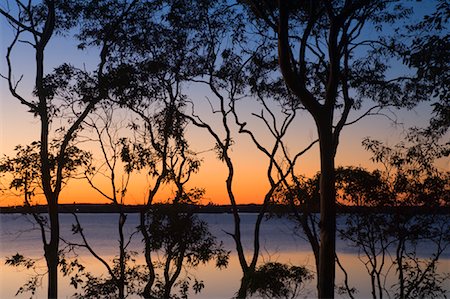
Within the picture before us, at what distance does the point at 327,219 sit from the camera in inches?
342

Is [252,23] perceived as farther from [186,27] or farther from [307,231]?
[307,231]

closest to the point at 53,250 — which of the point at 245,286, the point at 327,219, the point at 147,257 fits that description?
the point at 147,257

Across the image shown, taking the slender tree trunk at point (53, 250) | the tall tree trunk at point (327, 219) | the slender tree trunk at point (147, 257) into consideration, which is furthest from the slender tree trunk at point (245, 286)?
the tall tree trunk at point (327, 219)

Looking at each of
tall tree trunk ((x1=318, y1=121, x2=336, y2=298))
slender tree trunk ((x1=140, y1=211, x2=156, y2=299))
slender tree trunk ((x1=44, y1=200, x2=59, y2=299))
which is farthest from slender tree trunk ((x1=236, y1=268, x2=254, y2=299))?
tall tree trunk ((x1=318, y1=121, x2=336, y2=298))

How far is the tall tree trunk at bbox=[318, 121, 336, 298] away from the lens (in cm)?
866

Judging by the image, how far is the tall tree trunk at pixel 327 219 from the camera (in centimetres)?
866

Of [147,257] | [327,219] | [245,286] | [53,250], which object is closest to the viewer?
[327,219]

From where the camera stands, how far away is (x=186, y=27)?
15133 millimetres

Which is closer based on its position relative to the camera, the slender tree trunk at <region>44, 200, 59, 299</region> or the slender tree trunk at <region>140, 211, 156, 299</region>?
the slender tree trunk at <region>44, 200, 59, 299</region>

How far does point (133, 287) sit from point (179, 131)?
12.3ft

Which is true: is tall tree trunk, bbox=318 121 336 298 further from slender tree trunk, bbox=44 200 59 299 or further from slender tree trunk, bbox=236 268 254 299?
slender tree trunk, bbox=44 200 59 299

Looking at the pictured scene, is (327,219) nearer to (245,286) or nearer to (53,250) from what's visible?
(245,286)

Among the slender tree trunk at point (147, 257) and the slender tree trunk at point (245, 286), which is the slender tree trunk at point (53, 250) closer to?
the slender tree trunk at point (147, 257)

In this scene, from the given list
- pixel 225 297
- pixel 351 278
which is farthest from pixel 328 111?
pixel 351 278
